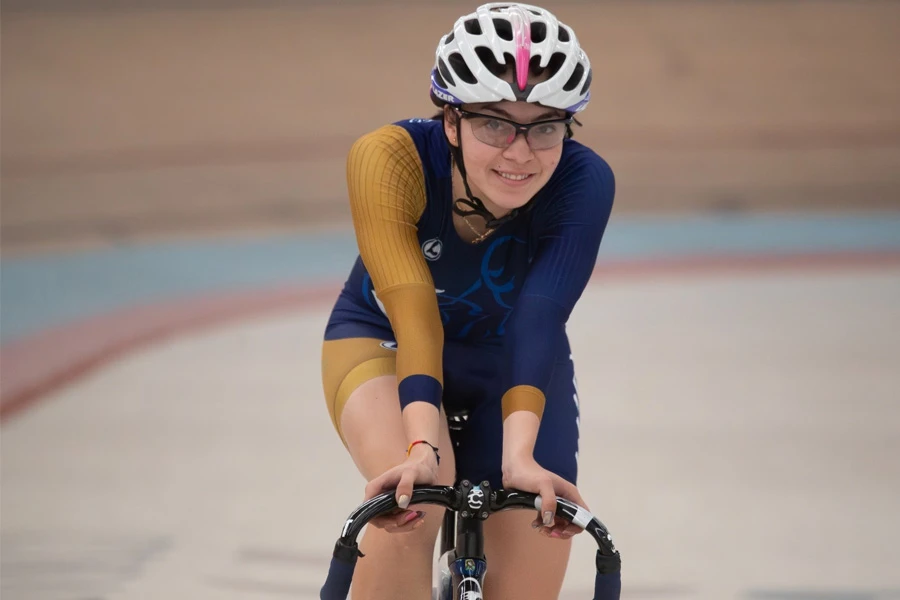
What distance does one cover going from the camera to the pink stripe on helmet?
7.78ft

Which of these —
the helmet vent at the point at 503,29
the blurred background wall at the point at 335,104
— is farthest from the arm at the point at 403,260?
the blurred background wall at the point at 335,104

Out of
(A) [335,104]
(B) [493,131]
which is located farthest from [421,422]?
(A) [335,104]

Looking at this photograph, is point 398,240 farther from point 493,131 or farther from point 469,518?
point 469,518

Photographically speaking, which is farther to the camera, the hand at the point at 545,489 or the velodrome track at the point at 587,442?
the velodrome track at the point at 587,442

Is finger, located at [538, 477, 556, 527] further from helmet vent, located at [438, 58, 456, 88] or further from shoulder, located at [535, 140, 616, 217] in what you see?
helmet vent, located at [438, 58, 456, 88]

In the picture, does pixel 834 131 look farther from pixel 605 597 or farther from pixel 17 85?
pixel 605 597

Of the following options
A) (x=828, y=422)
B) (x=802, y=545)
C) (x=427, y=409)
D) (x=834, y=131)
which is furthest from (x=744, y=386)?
(x=834, y=131)

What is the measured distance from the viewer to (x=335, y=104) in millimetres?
9961

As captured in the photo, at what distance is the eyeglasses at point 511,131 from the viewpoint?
2.38m

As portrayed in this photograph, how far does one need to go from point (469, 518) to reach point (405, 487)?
0.60 ft

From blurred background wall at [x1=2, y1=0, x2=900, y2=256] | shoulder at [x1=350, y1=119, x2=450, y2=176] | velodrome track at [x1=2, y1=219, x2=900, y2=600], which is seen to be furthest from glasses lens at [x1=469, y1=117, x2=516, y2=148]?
blurred background wall at [x1=2, y1=0, x2=900, y2=256]

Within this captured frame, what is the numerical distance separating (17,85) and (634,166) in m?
4.98

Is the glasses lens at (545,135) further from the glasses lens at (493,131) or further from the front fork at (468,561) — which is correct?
the front fork at (468,561)

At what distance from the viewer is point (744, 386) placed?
5832 mm
